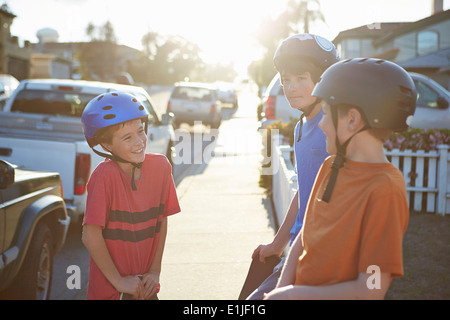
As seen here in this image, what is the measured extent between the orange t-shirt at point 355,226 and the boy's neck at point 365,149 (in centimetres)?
3

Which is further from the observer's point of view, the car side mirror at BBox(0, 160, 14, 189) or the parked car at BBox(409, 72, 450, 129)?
the parked car at BBox(409, 72, 450, 129)

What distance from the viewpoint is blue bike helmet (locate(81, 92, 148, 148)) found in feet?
8.47

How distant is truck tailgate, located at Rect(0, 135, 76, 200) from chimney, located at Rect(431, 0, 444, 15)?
131ft

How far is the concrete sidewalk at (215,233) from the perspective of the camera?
18.1ft

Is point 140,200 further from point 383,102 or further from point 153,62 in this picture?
point 153,62

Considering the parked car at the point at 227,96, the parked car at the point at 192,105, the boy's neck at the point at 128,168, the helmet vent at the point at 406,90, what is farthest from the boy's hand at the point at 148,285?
the parked car at the point at 227,96

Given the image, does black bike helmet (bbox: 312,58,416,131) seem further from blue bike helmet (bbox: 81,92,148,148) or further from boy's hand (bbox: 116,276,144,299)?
boy's hand (bbox: 116,276,144,299)

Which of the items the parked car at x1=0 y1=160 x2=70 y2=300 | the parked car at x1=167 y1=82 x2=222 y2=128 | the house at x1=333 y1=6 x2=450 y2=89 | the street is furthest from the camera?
the house at x1=333 y1=6 x2=450 y2=89

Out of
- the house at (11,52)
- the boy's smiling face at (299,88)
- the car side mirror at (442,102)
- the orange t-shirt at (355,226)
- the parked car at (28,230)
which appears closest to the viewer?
the orange t-shirt at (355,226)

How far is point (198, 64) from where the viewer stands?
3772 inches

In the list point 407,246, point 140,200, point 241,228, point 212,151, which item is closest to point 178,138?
point 212,151

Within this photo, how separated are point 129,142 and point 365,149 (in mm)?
1195

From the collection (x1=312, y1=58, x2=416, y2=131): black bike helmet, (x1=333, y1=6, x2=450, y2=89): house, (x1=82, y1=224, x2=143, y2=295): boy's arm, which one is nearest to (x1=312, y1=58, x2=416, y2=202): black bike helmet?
(x1=312, y1=58, x2=416, y2=131): black bike helmet

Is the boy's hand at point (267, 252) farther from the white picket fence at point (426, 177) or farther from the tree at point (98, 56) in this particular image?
the tree at point (98, 56)
